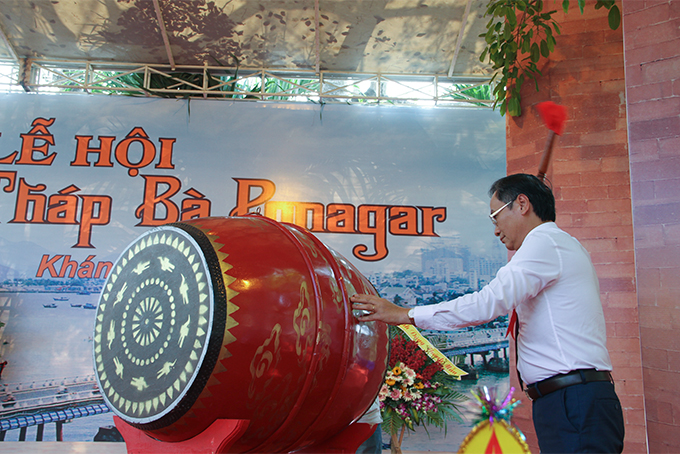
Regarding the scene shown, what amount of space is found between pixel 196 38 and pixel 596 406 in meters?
4.77

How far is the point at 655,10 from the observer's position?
7.54 feet

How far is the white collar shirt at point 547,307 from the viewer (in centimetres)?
144

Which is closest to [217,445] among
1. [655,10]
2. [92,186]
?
[655,10]

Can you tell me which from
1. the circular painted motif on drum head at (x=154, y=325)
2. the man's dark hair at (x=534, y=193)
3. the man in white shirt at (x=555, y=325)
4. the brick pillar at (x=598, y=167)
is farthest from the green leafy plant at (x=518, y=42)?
the circular painted motif on drum head at (x=154, y=325)

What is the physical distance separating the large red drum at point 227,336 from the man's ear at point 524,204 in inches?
29.4

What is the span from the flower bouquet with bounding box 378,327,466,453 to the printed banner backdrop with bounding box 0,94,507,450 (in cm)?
49

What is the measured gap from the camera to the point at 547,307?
150 centimetres

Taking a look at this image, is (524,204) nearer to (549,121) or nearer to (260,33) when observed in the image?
(549,121)

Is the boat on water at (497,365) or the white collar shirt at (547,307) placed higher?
the white collar shirt at (547,307)

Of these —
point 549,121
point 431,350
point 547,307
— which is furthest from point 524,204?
point 431,350

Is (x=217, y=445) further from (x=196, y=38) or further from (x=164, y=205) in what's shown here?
(x=196, y=38)

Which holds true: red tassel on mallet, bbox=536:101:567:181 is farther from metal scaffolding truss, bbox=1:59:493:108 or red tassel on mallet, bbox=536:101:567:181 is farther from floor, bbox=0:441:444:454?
floor, bbox=0:441:444:454

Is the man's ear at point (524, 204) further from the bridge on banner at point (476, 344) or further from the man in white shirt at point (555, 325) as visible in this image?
the bridge on banner at point (476, 344)

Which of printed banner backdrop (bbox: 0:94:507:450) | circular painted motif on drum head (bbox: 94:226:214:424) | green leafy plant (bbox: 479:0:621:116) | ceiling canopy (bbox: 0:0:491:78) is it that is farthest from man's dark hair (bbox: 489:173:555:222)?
ceiling canopy (bbox: 0:0:491:78)
